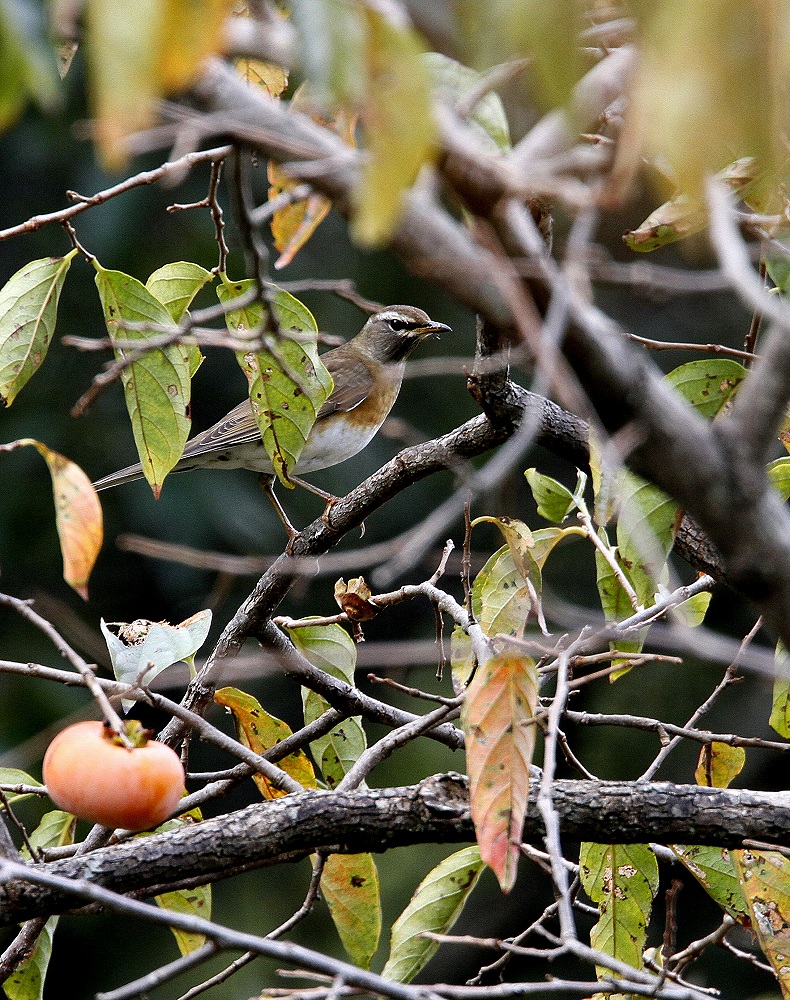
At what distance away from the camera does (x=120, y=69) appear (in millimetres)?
866

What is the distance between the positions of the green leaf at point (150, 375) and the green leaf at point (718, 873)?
4.45 ft

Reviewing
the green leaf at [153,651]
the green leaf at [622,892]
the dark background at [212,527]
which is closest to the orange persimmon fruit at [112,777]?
the green leaf at [153,651]

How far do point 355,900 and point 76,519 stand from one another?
1.15 metres

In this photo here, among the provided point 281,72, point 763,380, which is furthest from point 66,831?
point 763,380

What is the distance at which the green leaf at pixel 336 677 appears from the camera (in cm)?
260

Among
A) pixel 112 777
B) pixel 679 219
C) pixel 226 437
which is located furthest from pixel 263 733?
pixel 226 437

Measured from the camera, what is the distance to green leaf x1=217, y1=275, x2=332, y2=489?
2219 millimetres

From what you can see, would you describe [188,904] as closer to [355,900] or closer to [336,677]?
[355,900]

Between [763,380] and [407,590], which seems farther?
[407,590]

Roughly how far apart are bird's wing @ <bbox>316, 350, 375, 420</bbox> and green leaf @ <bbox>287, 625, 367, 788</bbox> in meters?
1.97

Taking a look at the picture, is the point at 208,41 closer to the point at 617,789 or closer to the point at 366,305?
the point at 366,305

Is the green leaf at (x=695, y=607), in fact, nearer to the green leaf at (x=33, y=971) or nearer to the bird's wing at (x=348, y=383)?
the green leaf at (x=33, y=971)

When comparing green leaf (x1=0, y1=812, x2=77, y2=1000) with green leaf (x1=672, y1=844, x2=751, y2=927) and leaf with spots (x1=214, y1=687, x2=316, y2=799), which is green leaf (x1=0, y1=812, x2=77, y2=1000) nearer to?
leaf with spots (x1=214, y1=687, x2=316, y2=799)

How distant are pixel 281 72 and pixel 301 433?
89cm
